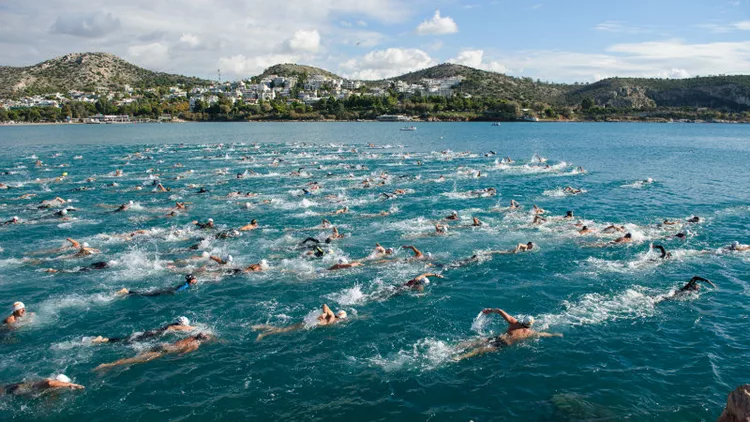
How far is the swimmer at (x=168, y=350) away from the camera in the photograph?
49.0 feet

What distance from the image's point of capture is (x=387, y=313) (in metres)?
18.4

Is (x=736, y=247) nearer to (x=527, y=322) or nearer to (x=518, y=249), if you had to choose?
(x=518, y=249)

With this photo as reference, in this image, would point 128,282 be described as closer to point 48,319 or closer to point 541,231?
point 48,319

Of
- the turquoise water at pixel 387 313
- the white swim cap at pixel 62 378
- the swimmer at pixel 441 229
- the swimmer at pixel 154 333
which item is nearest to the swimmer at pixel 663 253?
the turquoise water at pixel 387 313

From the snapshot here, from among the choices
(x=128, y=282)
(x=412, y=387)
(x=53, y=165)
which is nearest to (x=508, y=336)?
(x=412, y=387)

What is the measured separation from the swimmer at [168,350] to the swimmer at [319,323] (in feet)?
5.84

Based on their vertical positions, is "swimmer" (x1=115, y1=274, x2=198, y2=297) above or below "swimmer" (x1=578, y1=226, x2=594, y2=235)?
below

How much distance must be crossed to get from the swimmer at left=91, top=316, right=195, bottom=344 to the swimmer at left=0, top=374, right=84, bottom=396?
2.55 meters

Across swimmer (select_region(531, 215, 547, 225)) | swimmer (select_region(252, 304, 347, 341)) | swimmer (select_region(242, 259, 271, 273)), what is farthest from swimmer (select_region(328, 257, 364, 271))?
swimmer (select_region(531, 215, 547, 225))

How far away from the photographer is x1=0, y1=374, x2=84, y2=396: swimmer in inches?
518

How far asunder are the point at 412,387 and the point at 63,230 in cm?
2722

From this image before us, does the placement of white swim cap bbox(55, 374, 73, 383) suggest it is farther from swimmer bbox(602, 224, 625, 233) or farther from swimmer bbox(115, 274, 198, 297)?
swimmer bbox(602, 224, 625, 233)

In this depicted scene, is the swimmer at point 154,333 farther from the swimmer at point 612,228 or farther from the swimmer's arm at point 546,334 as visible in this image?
the swimmer at point 612,228

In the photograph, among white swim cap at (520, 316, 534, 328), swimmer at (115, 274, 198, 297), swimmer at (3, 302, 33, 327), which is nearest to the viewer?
white swim cap at (520, 316, 534, 328)
